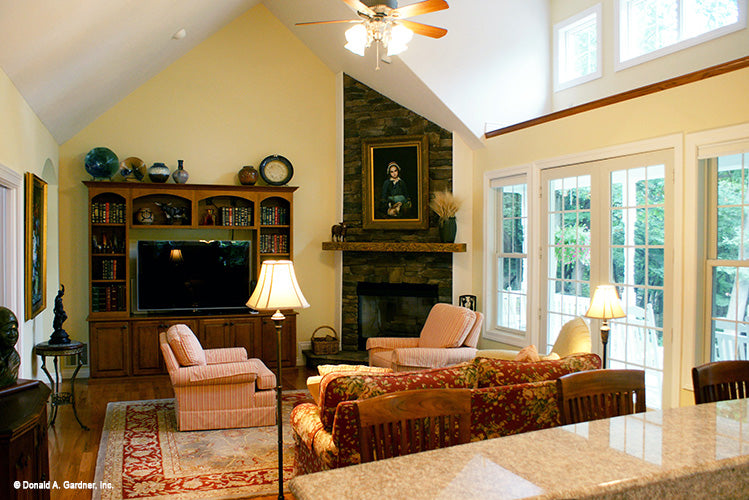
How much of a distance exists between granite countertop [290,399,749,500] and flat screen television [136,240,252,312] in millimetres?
5966

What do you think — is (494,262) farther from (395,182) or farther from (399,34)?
(399,34)

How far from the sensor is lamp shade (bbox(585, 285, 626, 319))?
13.2 feet

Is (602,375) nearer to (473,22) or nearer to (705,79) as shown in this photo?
(705,79)

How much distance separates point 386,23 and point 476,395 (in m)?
2.58

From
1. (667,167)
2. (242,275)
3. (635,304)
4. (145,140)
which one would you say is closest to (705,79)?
(667,167)

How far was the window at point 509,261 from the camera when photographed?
6188 millimetres

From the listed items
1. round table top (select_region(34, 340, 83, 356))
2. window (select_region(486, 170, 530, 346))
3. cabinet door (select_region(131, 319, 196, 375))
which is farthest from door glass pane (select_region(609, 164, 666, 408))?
cabinet door (select_region(131, 319, 196, 375))

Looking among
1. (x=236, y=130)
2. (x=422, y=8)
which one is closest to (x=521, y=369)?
(x=422, y=8)

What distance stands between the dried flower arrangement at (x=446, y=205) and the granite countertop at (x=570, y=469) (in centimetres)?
530

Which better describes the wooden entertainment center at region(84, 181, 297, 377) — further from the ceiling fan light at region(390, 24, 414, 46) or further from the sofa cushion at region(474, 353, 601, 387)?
the sofa cushion at region(474, 353, 601, 387)

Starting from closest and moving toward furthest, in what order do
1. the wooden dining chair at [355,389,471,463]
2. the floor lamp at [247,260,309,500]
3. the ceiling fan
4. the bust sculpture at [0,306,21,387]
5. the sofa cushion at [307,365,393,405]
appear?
the wooden dining chair at [355,389,471,463] → the bust sculpture at [0,306,21,387] → the sofa cushion at [307,365,393,405] → the floor lamp at [247,260,309,500] → the ceiling fan

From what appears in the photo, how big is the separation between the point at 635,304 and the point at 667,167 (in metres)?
1.15

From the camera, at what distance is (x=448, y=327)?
18.1 ft

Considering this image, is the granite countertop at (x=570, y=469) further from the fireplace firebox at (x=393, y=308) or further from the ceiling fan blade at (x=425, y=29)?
the fireplace firebox at (x=393, y=308)
